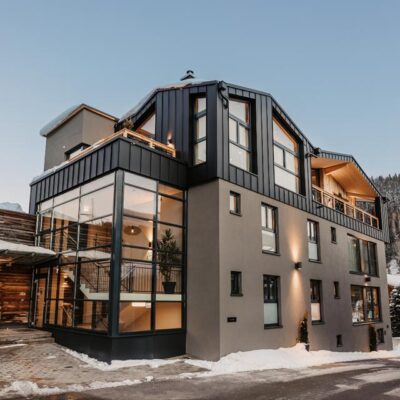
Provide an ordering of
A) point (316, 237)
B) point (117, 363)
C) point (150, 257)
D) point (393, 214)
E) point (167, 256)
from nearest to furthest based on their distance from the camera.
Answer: point (117, 363) < point (150, 257) < point (167, 256) < point (316, 237) < point (393, 214)

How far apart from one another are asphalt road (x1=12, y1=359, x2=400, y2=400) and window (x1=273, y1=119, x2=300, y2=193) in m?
7.50

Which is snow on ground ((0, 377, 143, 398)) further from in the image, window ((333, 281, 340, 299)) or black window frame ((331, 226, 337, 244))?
black window frame ((331, 226, 337, 244))

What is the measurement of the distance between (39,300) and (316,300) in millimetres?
11079

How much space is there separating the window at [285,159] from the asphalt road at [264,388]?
750cm

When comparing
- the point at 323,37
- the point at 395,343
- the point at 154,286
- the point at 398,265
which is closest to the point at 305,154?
the point at 154,286

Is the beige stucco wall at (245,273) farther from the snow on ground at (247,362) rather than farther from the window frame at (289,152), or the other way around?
the window frame at (289,152)

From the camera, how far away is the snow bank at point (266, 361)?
9.98 meters

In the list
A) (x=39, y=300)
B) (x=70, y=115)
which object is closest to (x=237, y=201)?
(x=39, y=300)

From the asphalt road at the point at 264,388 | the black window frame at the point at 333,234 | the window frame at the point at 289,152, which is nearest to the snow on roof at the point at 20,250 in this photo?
the asphalt road at the point at 264,388

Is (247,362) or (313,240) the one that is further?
(313,240)

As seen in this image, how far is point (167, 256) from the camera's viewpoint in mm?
11656

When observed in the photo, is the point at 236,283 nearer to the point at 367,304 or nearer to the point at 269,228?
the point at 269,228

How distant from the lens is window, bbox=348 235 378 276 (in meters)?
19.9

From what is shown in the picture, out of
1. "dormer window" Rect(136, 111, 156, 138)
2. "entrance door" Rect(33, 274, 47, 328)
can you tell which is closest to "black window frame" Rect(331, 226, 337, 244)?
"dormer window" Rect(136, 111, 156, 138)
